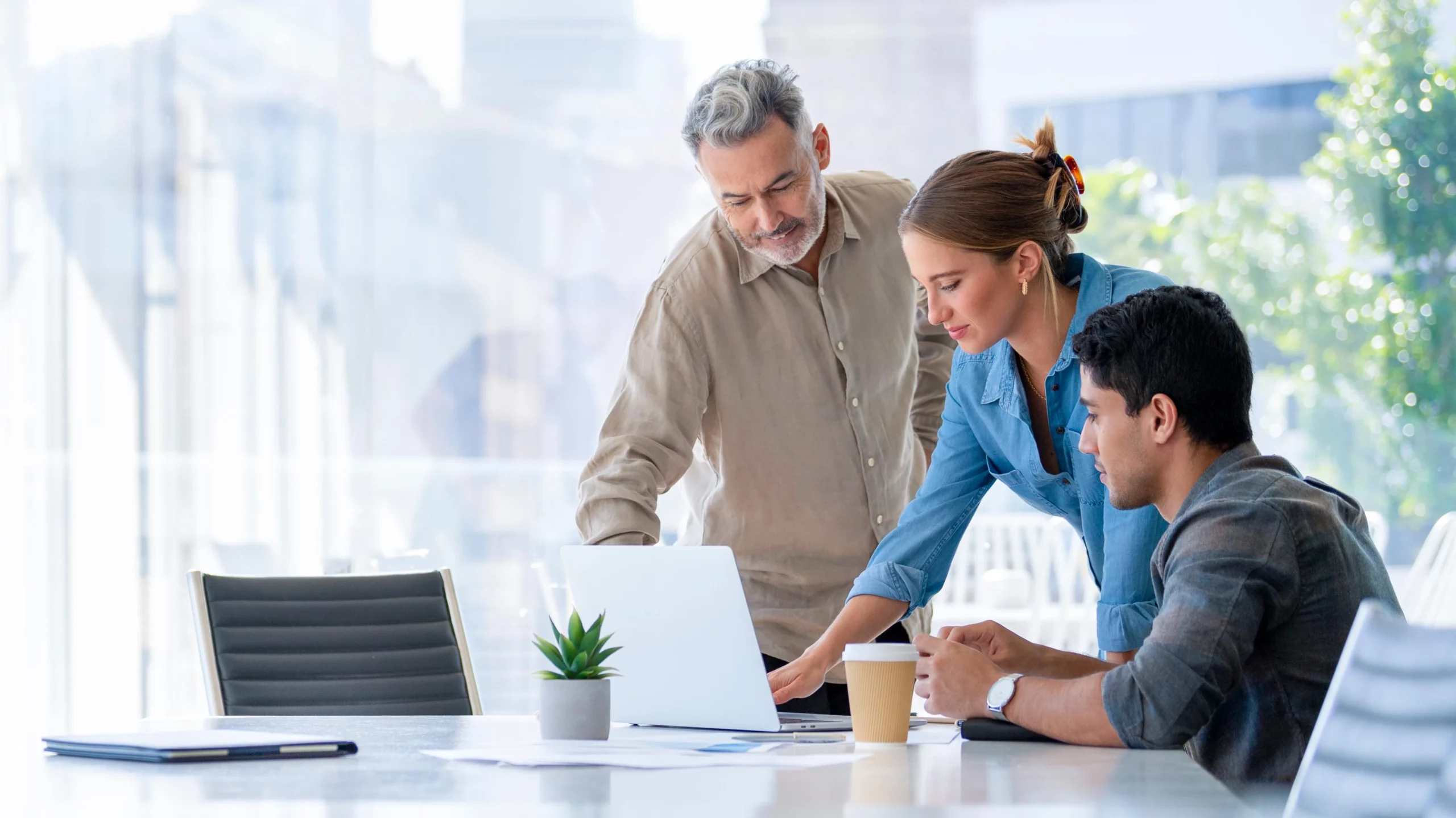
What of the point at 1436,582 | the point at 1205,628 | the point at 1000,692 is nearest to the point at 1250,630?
the point at 1205,628

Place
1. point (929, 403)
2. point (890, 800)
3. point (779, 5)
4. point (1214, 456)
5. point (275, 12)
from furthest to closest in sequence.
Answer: point (779, 5)
point (275, 12)
point (929, 403)
point (1214, 456)
point (890, 800)

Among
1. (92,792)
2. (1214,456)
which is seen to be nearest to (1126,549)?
(1214,456)

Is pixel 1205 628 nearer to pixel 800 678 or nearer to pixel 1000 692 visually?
pixel 1000 692

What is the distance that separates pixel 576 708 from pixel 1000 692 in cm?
42

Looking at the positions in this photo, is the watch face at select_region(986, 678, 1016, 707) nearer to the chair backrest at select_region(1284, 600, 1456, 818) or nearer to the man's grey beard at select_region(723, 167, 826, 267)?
the chair backrest at select_region(1284, 600, 1456, 818)

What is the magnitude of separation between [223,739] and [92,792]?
0.76 ft

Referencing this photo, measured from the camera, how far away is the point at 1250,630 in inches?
52.1

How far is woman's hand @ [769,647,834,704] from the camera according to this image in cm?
170

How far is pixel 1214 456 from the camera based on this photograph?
4.94ft

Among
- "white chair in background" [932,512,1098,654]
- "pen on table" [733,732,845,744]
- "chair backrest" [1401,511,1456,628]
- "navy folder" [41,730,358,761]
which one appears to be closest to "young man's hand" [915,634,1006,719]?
"pen on table" [733,732,845,744]

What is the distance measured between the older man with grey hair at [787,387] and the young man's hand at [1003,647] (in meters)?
0.49

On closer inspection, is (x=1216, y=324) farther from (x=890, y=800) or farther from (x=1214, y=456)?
(x=890, y=800)

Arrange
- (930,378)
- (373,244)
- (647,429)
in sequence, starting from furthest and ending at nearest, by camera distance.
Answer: (373,244)
(930,378)
(647,429)

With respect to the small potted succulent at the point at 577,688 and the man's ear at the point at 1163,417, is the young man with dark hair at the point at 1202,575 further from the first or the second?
the small potted succulent at the point at 577,688
